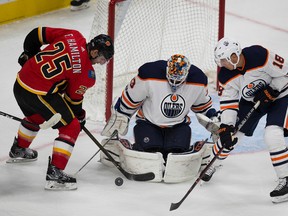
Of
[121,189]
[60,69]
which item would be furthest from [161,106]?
[60,69]

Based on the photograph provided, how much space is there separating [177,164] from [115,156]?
419 millimetres

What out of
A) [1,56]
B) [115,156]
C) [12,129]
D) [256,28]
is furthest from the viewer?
[256,28]

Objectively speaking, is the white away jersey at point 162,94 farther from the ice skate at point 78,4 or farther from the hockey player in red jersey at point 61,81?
the ice skate at point 78,4

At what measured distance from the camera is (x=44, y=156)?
5.60 metres

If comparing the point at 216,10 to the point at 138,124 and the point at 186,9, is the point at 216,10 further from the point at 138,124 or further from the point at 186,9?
the point at 138,124

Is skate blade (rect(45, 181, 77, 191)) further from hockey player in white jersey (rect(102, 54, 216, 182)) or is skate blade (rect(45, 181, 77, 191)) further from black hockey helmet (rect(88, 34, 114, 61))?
black hockey helmet (rect(88, 34, 114, 61))

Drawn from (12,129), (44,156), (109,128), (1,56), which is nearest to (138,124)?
(109,128)

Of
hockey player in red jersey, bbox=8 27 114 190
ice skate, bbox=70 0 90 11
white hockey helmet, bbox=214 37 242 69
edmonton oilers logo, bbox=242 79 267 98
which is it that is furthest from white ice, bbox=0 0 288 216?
ice skate, bbox=70 0 90 11

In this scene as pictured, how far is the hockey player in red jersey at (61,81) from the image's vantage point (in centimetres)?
499

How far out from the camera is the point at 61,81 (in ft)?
16.5

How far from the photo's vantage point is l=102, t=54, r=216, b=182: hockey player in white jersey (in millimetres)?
5219

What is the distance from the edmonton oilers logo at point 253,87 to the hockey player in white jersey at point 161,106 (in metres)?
0.27

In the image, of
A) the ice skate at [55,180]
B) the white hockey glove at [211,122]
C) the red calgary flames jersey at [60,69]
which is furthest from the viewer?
the white hockey glove at [211,122]

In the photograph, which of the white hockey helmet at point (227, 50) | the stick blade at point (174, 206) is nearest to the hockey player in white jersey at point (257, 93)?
the white hockey helmet at point (227, 50)
